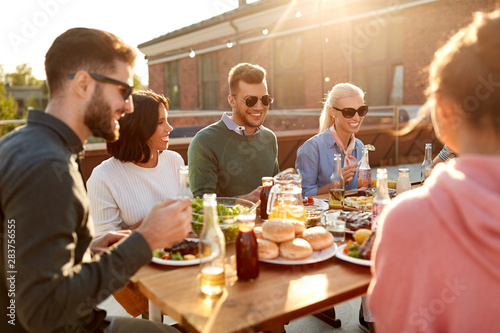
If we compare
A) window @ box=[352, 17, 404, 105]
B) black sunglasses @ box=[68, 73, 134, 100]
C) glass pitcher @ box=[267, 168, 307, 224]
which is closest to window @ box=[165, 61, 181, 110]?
window @ box=[352, 17, 404, 105]

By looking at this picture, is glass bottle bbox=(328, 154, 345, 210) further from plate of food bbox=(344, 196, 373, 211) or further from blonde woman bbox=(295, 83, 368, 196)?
blonde woman bbox=(295, 83, 368, 196)

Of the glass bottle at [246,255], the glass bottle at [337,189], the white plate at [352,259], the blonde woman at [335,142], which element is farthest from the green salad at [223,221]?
the blonde woman at [335,142]

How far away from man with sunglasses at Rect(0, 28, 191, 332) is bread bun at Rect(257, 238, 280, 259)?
0.33 meters

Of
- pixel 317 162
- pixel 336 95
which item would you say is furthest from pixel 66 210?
pixel 336 95

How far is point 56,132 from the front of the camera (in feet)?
4.67

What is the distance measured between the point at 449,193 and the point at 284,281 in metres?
0.73

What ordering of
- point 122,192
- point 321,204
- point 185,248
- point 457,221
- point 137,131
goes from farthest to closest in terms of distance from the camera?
point 321,204
point 137,131
point 122,192
point 185,248
point 457,221

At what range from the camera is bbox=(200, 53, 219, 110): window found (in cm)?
1893

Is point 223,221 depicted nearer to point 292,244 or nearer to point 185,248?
point 185,248

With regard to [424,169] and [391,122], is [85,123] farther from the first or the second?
[391,122]

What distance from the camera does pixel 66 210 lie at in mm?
1222

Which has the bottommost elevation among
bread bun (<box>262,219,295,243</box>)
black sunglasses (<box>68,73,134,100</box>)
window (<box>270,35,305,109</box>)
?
bread bun (<box>262,219,295,243</box>)

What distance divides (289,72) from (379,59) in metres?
3.95

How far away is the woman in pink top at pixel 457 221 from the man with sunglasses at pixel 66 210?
760 mm
